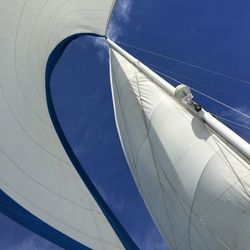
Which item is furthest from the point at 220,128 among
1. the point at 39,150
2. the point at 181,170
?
the point at 39,150

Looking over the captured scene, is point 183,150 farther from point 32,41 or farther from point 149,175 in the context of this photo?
point 32,41

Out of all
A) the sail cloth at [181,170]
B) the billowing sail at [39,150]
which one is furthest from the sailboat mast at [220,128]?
the billowing sail at [39,150]

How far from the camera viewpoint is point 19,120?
7.96 metres

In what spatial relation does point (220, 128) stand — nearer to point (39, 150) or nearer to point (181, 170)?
point (181, 170)

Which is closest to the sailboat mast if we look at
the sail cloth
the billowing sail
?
the sail cloth

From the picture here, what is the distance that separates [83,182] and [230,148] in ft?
12.2

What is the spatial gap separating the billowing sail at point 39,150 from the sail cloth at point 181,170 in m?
1.06

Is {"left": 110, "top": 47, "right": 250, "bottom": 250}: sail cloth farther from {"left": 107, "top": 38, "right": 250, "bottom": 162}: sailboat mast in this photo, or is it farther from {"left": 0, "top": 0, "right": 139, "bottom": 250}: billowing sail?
{"left": 0, "top": 0, "right": 139, "bottom": 250}: billowing sail

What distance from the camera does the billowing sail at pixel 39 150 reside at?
23.4 ft

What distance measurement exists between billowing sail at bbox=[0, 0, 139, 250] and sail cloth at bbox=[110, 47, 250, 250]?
106cm

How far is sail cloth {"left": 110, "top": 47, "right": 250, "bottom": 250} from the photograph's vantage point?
4.71 meters

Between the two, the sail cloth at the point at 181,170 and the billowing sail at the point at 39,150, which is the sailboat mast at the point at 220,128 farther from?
→ the billowing sail at the point at 39,150

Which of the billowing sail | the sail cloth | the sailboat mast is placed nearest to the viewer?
the sailboat mast

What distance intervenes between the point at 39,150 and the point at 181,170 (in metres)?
3.22
